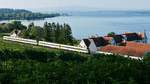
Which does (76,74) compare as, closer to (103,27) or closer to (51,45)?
(51,45)

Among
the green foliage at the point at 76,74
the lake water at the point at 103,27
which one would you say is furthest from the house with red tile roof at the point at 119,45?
the lake water at the point at 103,27

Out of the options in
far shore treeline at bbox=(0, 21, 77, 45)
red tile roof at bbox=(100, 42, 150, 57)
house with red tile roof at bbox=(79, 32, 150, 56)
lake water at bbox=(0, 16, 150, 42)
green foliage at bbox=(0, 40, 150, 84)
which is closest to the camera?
green foliage at bbox=(0, 40, 150, 84)

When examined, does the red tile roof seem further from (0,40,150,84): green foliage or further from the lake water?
the lake water

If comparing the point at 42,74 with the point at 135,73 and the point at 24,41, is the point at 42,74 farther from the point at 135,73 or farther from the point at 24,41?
the point at 24,41

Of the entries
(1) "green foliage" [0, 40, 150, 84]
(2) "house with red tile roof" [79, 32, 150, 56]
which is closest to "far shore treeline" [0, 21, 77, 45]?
(2) "house with red tile roof" [79, 32, 150, 56]

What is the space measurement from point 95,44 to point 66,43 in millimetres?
5531

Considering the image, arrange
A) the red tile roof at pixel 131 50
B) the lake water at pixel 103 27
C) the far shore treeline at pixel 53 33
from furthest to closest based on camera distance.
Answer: the lake water at pixel 103 27
the far shore treeline at pixel 53 33
the red tile roof at pixel 131 50

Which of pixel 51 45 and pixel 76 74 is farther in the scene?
pixel 51 45

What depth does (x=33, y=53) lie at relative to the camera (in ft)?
110

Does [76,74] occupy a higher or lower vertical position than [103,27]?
higher

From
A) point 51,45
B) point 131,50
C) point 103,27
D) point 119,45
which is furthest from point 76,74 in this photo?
point 103,27

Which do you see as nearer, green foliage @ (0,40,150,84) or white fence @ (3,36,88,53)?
green foliage @ (0,40,150,84)

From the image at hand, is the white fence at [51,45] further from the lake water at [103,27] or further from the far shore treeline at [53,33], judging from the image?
the lake water at [103,27]

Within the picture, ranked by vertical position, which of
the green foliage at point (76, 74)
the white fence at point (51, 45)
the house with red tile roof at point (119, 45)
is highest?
the green foliage at point (76, 74)
